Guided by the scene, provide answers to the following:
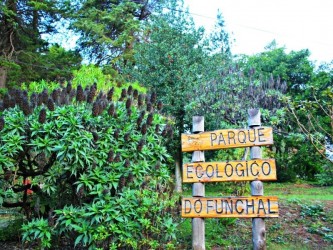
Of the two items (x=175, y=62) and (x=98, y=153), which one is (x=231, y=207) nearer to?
(x=98, y=153)

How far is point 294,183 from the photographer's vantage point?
53.8 feet

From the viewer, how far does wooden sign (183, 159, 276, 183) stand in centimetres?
438

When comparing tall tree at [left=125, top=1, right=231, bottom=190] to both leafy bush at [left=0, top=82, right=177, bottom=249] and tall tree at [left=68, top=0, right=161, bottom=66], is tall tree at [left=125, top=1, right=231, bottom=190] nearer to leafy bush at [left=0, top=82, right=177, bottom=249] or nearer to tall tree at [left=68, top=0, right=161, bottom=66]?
tall tree at [left=68, top=0, right=161, bottom=66]

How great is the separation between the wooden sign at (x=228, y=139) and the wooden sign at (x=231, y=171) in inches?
8.7

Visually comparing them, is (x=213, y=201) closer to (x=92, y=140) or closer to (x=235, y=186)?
(x=92, y=140)

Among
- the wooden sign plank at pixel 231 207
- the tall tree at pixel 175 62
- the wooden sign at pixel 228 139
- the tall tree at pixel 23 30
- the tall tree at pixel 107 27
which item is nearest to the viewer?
the wooden sign plank at pixel 231 207

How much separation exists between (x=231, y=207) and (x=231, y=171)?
435 mm

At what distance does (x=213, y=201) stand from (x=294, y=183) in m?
13.0

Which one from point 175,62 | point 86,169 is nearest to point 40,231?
point 86,169

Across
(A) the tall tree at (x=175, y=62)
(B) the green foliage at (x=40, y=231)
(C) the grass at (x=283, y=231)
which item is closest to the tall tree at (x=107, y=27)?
(A) the tall tree at (x=175, y=62)

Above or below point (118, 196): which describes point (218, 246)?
below

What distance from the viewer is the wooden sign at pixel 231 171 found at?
4.38 m

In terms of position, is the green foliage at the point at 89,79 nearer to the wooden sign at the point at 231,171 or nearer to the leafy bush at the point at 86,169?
the leafy bush at the point at 86,169

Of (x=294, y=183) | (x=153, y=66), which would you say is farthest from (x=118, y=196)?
(x=294, y=183)
